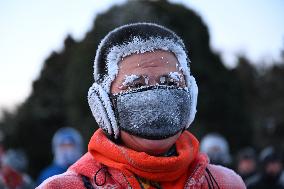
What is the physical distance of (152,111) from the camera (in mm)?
1914

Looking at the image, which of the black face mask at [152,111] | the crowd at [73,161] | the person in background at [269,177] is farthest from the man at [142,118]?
the person in background at [269,177]

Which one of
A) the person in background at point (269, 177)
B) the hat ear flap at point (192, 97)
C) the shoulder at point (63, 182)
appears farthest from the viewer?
the person in background at point (269, 177)

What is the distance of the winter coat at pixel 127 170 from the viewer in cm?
188

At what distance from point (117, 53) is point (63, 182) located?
1.84 ft

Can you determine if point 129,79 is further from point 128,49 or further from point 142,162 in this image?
point 142,162

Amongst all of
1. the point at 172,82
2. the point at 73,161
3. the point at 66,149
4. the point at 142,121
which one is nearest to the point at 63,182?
the point at 142,121

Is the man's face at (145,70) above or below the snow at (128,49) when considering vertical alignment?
below

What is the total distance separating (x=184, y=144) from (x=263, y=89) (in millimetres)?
18998

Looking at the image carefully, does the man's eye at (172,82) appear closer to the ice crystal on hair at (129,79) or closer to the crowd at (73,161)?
the ice crystal on hair at (129,79)

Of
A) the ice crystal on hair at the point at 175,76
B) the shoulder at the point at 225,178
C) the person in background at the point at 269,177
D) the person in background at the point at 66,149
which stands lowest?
the person in background at the point at 269,177

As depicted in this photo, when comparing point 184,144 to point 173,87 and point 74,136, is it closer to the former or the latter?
point 173,87

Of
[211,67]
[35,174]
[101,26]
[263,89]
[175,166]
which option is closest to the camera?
[175,166]

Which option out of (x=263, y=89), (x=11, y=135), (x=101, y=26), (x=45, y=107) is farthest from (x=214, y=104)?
(x=263, y=89)

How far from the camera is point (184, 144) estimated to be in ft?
6.87
